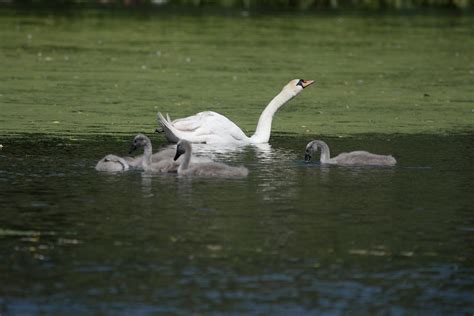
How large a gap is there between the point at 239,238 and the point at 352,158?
3198 mm

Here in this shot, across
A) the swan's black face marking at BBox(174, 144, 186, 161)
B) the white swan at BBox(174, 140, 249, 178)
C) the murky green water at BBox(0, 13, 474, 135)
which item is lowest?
the murky green water at BBox(0, 13, 474, 135)

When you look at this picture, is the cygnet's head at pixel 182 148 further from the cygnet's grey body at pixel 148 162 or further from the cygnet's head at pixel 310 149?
the cygnet's head at pixel 310 149

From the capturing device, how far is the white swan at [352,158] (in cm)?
1088

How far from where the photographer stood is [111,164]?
34.0ft

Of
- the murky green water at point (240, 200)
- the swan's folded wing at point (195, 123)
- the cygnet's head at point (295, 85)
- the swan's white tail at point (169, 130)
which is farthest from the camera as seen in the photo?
the cygnet's head at point (295, 85)

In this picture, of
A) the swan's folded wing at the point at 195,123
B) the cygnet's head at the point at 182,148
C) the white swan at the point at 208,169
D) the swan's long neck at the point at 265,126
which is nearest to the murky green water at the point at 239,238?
the white swan at the point at 208,169

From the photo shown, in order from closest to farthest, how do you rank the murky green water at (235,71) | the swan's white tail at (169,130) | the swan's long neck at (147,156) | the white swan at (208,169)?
the white swan at (208,169) < the swan's long neck at (147,156) < the swan's white tail at (169,130) < the murky green water at (235,71)

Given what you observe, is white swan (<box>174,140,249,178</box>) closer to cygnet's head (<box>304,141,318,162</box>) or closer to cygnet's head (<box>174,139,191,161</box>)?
cygnet's head (<box>174,139,191,161</box>)

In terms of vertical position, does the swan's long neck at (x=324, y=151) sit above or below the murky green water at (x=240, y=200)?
above

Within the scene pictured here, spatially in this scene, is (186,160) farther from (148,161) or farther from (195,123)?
(195,123)

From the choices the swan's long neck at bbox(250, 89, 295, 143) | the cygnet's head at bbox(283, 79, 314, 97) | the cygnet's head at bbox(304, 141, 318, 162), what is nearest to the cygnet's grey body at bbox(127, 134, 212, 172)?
the cygnet's head at bbox(304, 141, 318, 162)

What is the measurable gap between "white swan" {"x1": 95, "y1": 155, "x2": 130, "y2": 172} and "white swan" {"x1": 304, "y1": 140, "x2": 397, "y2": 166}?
1696 mm

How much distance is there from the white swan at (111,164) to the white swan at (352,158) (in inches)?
66.8

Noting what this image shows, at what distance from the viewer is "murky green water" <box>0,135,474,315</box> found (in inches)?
258
